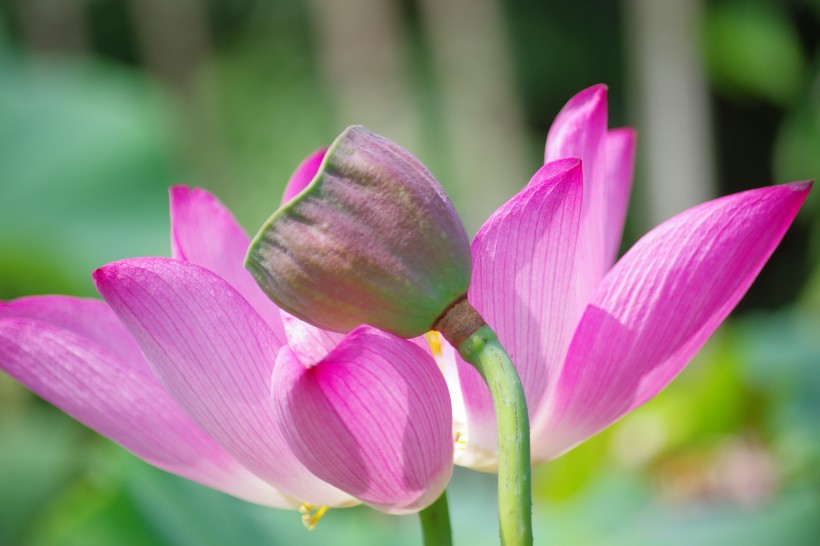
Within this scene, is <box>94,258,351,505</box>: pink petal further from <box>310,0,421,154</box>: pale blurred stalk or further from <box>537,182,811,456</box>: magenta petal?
<box>310,0,421,154</box>: pale blurred stalk

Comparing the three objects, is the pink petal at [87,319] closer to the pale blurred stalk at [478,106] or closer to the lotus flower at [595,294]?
the lotus flower at [595,294]

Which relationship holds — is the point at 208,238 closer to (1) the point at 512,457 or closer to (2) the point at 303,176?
(2) the point at 303,176

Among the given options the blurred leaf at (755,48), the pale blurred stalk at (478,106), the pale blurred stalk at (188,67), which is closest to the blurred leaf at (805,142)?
the blurred leaf at (755,48)

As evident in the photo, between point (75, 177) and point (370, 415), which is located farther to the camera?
point (75, 177)

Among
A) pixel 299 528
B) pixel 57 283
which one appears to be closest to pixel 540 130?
pixel 57 283

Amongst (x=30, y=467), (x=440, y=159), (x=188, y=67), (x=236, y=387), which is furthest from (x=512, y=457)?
(x=188, y=67)

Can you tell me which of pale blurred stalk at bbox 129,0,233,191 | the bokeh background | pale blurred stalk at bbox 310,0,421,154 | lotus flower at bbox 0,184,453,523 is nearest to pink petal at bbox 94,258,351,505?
lotus flower at bbox 0,184,453,523

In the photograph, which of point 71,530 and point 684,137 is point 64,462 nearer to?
point 71,530
